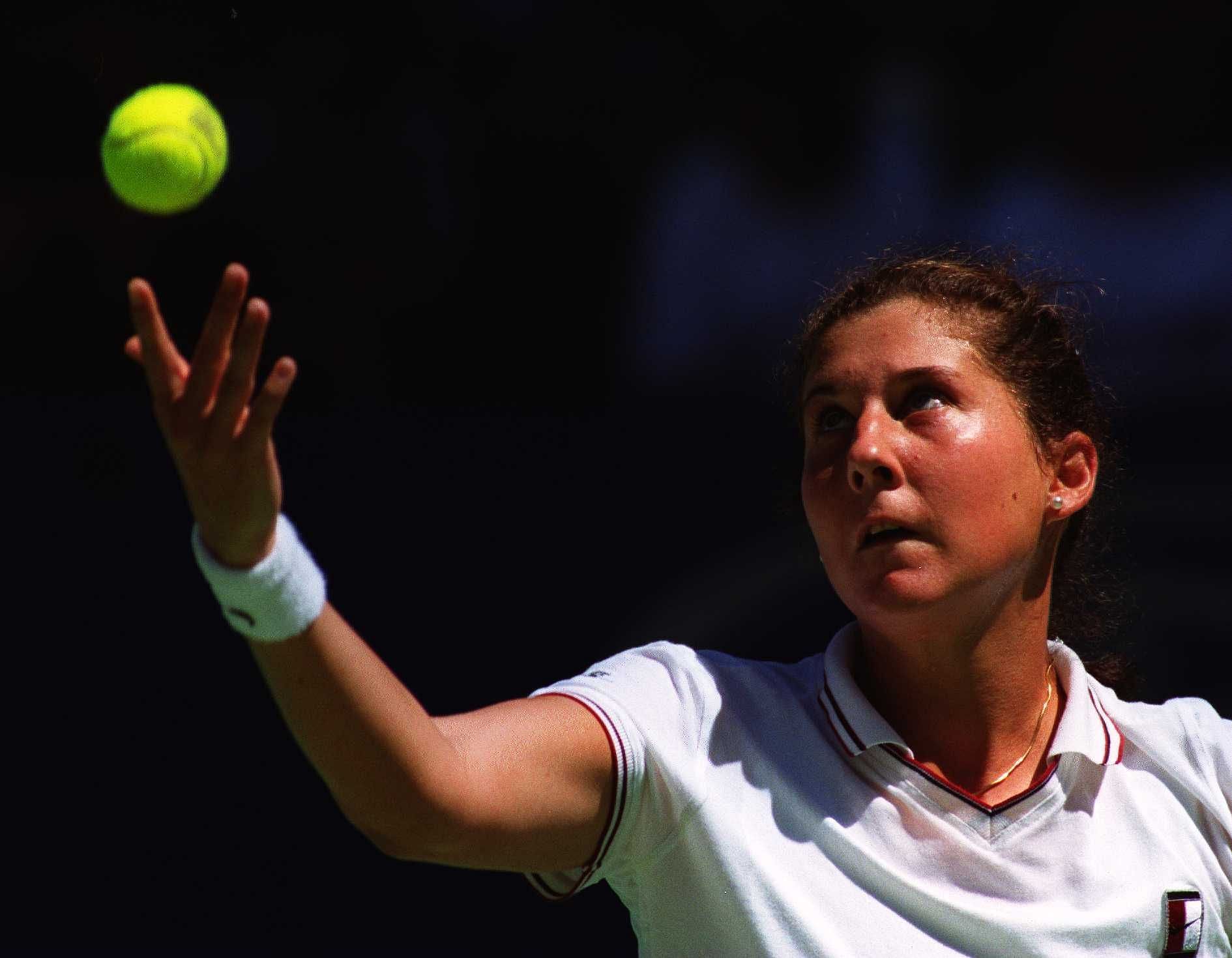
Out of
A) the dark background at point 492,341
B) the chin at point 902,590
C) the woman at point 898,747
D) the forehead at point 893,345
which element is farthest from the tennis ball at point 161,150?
the dark background at point 492,341

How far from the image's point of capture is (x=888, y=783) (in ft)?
6.48

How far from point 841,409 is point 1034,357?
32cm

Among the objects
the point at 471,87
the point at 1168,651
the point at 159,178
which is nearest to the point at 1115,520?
Result: the point at 1168,651

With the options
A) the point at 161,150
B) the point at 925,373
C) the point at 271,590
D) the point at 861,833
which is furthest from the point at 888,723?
the point at 161,150

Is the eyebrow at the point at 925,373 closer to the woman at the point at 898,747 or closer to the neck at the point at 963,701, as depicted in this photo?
the woman at the point at 898,747

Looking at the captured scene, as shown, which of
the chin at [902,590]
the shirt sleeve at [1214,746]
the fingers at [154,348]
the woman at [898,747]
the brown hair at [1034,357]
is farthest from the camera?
the brown hair at [1034,357]

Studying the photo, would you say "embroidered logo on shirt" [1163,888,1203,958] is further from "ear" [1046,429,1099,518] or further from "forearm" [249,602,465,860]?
"forearm" [249,602,465,860]

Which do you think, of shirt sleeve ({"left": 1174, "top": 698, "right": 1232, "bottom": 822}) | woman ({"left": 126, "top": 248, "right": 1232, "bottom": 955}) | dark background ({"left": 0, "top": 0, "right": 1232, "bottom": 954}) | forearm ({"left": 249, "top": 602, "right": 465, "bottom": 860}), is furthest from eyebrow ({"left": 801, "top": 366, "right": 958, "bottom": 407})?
dark background ({"left": 0, "top": 0, "right": 1232, "bottom": 954})

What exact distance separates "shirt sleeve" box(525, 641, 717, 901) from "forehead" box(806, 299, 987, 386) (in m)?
0.49

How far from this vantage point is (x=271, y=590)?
1.42 m

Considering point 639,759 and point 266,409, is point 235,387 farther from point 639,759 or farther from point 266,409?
point 639,759

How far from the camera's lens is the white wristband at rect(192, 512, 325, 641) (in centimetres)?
141

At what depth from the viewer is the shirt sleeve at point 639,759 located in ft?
5.90

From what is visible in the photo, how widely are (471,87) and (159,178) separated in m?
1.91
